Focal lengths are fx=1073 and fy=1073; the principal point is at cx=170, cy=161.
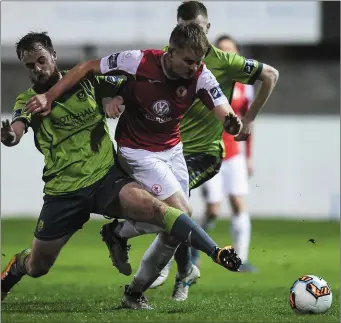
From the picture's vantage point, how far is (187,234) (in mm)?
7090

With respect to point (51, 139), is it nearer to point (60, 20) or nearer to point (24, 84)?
point (24, 84)

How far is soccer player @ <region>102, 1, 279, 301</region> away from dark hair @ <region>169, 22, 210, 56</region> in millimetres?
1028

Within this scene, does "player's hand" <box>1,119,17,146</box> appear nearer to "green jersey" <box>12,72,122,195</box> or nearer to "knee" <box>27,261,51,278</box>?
"green jersey" <box>12,72,122,195</box>

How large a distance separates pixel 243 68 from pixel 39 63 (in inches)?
68.8

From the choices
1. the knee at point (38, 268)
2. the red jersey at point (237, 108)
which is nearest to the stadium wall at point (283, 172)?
the red jersey at point (237, 108)

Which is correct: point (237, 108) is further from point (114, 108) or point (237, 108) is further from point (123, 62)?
point (114, 108)

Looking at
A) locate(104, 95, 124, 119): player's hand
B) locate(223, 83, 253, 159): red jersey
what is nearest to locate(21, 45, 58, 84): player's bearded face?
locate(104, 95, 124, 119): player's hand

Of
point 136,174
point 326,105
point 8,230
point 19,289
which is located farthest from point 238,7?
point 136,174

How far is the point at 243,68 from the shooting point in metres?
8.42

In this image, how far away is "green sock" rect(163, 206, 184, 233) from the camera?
7160 millimetres

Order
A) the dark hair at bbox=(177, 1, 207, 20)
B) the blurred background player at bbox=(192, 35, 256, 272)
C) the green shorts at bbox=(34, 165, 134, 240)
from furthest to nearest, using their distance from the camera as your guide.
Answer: the blurred background player at bbox=(192, 35, 256, 272)
the dark hair at bbox=(177, 1, 207, 20)
the green shorts at bbox=(34, 165, 134, 240)

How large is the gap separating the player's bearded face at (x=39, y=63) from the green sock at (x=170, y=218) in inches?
52.0

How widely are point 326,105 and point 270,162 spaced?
1766 millimetres

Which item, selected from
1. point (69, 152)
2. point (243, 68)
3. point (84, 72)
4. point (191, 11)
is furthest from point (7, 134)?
point (243, 68)
